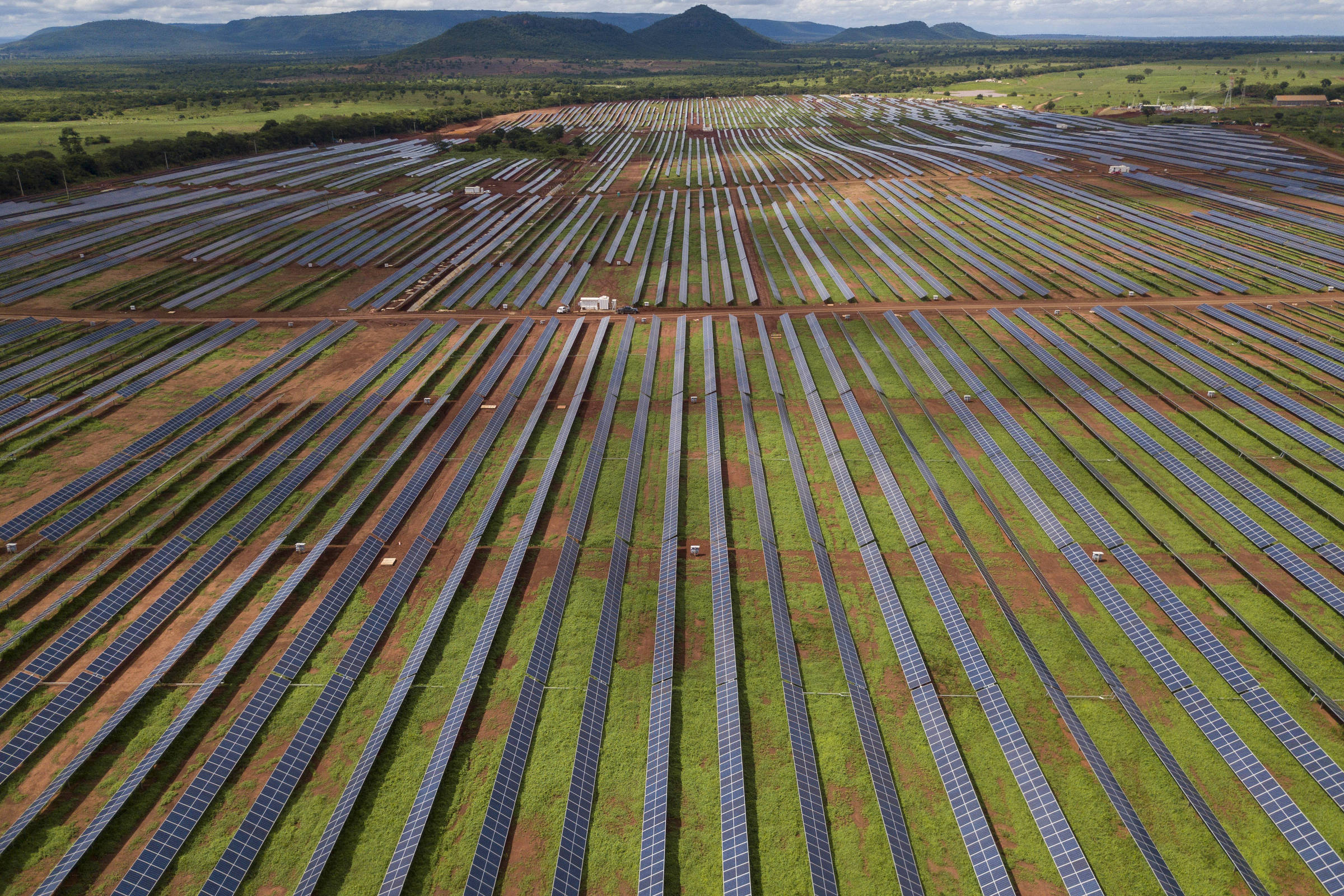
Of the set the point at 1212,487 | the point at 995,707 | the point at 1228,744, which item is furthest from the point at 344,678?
the point at 1212,487

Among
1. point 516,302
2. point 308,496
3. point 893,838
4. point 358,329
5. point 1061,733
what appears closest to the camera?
point 893,838

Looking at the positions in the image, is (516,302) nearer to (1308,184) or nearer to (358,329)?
(358,329)

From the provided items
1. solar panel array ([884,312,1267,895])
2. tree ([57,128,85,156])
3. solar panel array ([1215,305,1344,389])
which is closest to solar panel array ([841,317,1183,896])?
solar panel array ([884,312,1267,895])

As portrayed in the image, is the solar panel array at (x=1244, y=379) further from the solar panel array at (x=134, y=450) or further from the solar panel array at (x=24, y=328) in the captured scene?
the solar panel array at (x=24, y=328)

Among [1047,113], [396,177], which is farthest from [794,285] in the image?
[1047,113]

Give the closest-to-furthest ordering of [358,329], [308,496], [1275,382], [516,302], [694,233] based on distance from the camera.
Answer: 1. [308,496]
2. [1275,382]
3. [358,329]
4. [516,302]
5. [694,233]

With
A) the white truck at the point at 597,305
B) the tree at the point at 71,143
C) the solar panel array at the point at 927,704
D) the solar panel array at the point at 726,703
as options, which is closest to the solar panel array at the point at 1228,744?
the solar panel array at the point at 927,704

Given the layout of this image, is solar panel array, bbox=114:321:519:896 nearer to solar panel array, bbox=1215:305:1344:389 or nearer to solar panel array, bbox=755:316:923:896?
solar panel array, bbox=755:316:923:896
